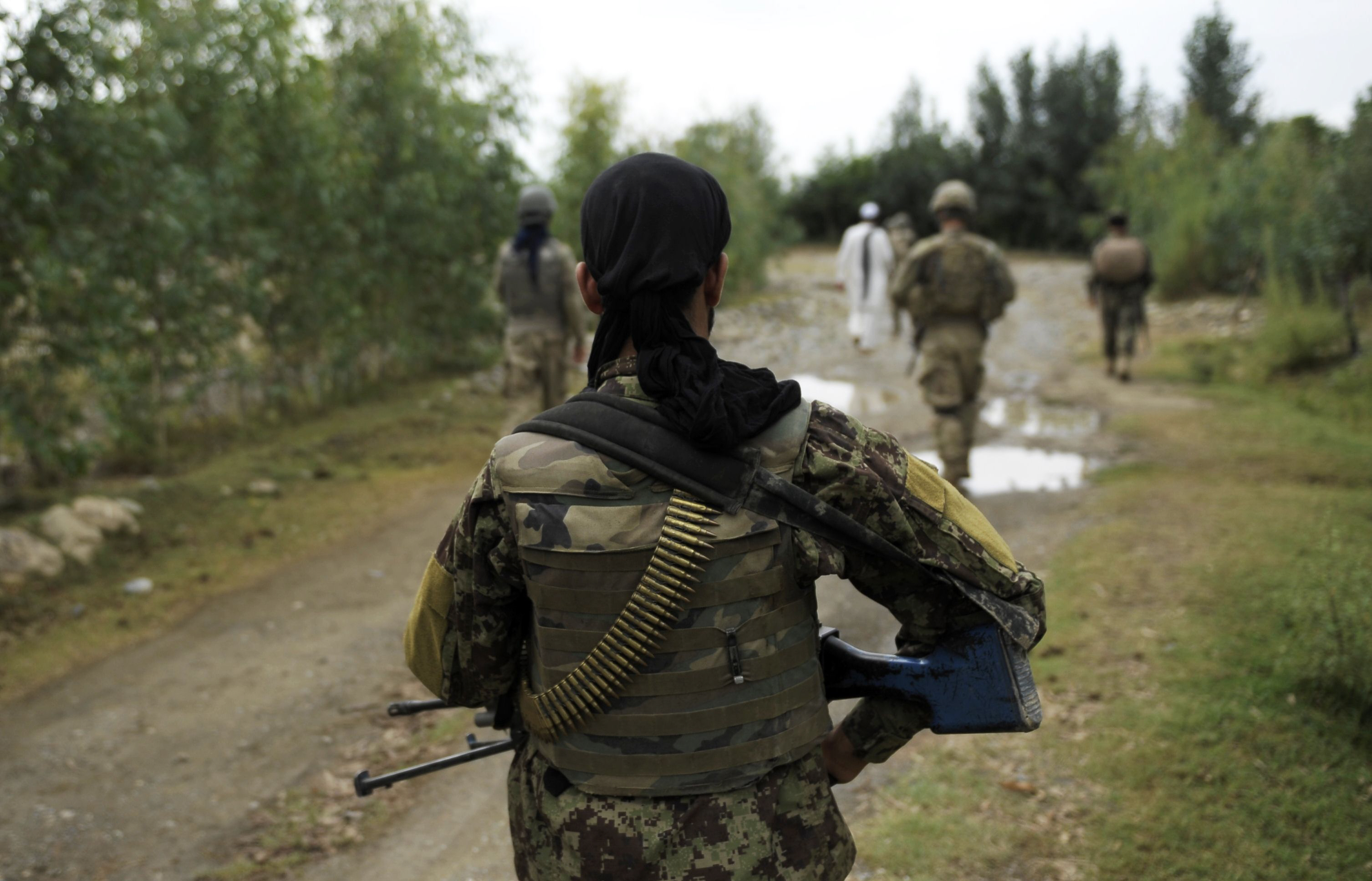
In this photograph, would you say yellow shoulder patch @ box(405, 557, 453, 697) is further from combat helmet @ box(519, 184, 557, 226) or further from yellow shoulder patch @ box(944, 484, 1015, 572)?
combat helmet @ box(519, 184, 557, 226)

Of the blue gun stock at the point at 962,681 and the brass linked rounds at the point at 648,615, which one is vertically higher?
the brass linked rounds at the point at 648,615

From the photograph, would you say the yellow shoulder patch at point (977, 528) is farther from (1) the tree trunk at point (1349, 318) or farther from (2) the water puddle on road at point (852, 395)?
(1) the tree trunk at point (1349, 318)

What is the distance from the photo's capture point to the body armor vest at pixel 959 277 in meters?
6.70

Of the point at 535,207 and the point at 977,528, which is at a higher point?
the point at 535,207

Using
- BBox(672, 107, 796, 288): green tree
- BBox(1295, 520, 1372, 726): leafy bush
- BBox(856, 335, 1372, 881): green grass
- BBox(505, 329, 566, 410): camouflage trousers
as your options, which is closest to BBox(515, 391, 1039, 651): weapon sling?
BBox(856, 335, 1372, 881): green grass

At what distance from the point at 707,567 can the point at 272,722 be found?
369 centimetres

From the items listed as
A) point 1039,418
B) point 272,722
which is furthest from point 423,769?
point 1039,418

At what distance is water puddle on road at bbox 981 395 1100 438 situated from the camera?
8.96 meters

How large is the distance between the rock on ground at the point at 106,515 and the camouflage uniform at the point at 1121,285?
9.53 m

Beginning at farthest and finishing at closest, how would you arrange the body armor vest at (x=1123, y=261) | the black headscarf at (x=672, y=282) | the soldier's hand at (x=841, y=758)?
the body armor vest at (x=1123, y=261) < the soldier's hand at (x=841, y=758) < the black headscarf at (x=672, y=282)

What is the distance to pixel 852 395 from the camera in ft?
34.9


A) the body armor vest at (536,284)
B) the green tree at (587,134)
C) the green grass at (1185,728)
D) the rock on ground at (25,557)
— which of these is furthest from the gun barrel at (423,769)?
the green tree at (587,134)

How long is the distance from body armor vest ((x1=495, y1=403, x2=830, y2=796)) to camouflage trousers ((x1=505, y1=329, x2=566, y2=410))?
5.98 m

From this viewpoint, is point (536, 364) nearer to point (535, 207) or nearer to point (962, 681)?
point (535, 207)
